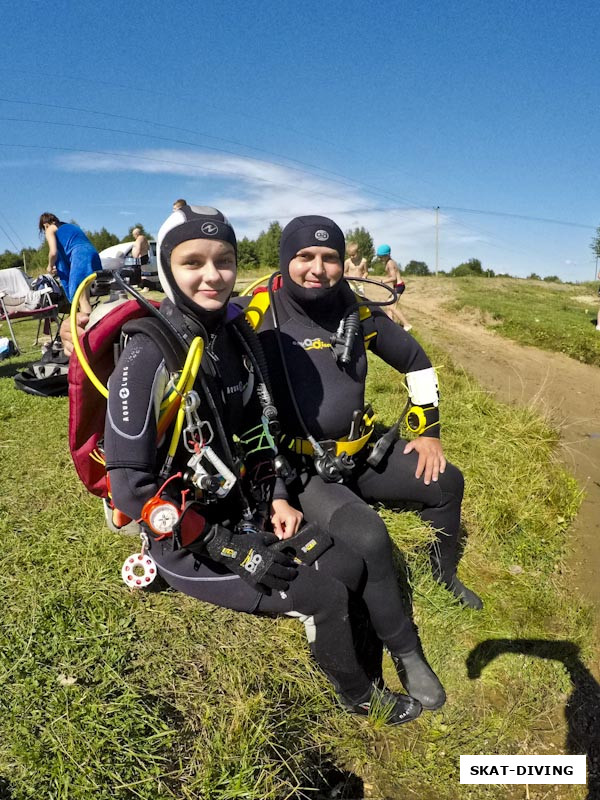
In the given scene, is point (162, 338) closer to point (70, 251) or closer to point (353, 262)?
point (70, 251)

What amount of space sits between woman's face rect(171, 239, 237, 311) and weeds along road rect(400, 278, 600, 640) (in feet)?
10.5

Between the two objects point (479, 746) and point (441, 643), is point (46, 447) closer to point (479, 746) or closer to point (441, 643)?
point (441, 643)

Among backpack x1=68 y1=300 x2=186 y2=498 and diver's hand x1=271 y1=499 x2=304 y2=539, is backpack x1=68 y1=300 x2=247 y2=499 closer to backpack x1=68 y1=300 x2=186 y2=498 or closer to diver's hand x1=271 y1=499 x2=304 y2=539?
backpack x1=68 y1=300 x2=186 y2=498

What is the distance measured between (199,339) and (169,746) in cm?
155

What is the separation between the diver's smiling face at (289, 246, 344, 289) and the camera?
2646 mm

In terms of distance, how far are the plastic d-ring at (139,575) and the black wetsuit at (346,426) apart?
72 cm

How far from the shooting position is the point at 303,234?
2643 mm

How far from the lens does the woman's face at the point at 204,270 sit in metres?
1.95

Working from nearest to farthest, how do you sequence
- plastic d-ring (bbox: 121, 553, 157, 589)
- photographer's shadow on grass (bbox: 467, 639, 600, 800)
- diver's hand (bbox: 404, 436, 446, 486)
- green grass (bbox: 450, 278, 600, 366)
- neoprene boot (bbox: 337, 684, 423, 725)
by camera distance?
neoprene boot (bbox: 337, 684, 423, 725) < plastic d-ring (bbox: 121, 553, 157, 589) < photographer's shadow on grass (bbox: 467, 639, 600, 800) < diver's hand (bbox: 404, 436, 446, 486) < green grass (bbox: 450, 278, 600, 366)

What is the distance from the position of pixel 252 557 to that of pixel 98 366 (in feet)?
3.24

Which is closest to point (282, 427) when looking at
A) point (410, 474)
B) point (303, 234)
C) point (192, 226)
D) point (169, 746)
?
point (410, 474)

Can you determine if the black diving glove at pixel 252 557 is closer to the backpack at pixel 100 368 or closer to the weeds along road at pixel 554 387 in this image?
the backpack at pixel 100 368

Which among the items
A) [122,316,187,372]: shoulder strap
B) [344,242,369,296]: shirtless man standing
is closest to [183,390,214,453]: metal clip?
[122,316,187,372]: shoulder strap

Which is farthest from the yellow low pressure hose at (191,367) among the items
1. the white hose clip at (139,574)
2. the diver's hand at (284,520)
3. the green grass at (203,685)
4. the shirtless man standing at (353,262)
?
the shirtless man standing at (353,262)
